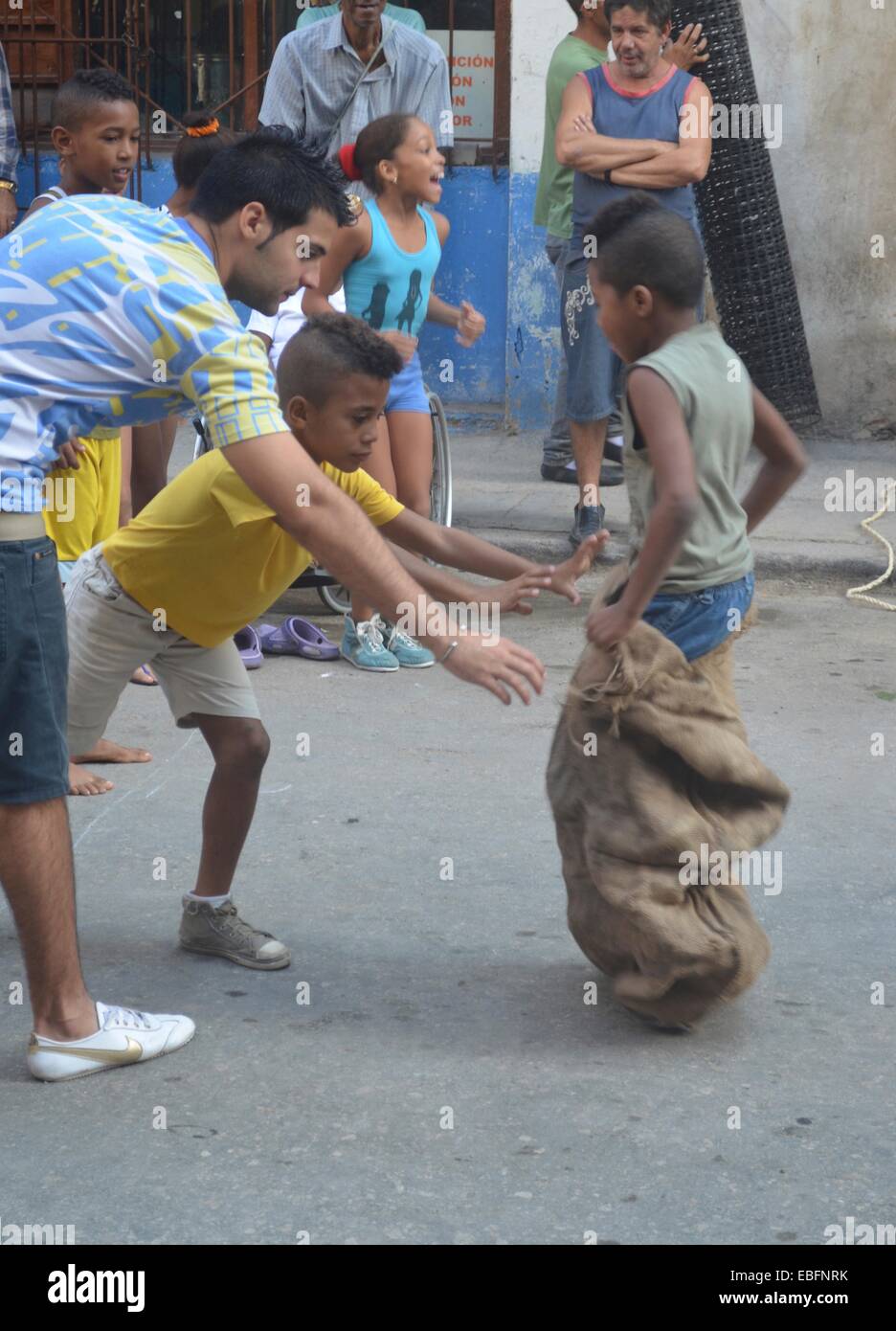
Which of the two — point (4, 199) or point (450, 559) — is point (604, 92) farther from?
point (450, 559)

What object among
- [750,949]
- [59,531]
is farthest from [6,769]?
[59,531]

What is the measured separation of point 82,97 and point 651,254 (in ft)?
8.56

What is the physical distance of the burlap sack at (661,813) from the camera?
11.0ft

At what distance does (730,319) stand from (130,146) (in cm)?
425

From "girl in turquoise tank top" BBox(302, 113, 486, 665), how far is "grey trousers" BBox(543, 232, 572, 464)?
5.94ft

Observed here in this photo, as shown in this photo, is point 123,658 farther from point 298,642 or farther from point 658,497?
point 298,642

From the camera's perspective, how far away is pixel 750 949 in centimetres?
341

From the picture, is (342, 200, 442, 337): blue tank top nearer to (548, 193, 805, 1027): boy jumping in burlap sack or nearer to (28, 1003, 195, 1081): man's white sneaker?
(548, 193, 805, 1027): boy jumping in burlap sack

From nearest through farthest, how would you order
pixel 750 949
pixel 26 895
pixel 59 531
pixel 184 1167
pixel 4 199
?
pixel 184 1167
pixel 26 895
pixel 750 949
pixel 59 531
pixel 4 199

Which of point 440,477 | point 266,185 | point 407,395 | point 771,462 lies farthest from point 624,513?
point 266,185

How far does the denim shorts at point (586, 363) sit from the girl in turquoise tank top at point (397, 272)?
3.99 feet

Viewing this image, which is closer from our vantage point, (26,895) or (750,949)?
(26,895)

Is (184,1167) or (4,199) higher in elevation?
(4,199)

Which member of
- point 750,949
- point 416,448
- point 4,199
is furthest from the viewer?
point 4,199
